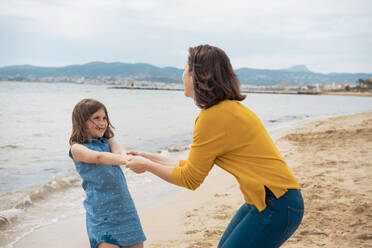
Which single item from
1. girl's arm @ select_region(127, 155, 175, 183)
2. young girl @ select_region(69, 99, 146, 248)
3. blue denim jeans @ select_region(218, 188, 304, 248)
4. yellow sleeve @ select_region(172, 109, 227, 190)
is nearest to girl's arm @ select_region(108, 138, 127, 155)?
young girl @ select_region(69, 99, 146, 248)

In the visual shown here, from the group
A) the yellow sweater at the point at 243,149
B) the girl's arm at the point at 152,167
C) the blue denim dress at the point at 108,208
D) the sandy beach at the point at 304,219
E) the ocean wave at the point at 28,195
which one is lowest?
the ocean wave at the point at 28,195

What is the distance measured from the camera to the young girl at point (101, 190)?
257 cm

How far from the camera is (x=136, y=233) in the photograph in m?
2.65

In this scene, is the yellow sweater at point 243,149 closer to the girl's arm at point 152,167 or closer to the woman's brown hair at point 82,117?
the girl's arm at point 152,167

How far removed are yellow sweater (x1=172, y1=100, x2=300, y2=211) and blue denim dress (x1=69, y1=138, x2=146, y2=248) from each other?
0.96 m

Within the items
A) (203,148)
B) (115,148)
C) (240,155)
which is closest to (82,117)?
(115,148)

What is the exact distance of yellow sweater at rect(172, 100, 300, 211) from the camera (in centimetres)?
196

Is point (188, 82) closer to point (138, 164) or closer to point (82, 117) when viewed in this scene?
point (138, 164)

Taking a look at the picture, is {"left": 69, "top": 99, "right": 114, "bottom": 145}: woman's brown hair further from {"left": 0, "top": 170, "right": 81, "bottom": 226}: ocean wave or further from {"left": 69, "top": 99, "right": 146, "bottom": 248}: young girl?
{"left": 0, "top": 170, "right": 81, "bottom": 226}: ocean wave

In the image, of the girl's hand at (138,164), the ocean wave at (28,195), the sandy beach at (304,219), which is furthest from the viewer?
the ocean wave at (28,195)

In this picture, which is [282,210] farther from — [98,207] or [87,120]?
[87,120]

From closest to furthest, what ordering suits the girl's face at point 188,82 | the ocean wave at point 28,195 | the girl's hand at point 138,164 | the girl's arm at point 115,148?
the girl's face at point 188,82 → the girl's hand at point 138,164 → the girl's arm at point 115,148 → the ocean wave at point 28,195

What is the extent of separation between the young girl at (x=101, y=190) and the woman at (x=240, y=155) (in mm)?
843

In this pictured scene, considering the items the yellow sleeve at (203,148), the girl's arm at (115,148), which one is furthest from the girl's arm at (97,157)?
the yellow sleeve at (203,148)
